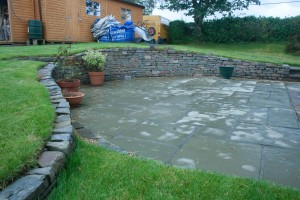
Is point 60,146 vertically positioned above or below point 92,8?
below

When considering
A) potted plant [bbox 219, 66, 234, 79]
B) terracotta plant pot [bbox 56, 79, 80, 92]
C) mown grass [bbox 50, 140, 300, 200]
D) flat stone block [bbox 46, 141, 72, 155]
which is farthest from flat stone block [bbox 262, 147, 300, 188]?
potted plant [bbox 219, 66, 234, 79]

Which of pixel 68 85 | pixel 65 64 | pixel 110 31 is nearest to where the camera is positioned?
pixel 68 85

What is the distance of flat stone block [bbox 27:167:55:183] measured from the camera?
1.94 metres

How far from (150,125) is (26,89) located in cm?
190

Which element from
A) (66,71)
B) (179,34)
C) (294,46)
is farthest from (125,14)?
(66,71)

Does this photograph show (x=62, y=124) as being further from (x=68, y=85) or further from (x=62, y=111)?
(x=68, y=85)

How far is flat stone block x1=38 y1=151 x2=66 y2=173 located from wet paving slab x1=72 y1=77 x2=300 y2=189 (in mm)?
982

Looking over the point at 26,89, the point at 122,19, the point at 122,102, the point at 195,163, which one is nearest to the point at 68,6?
the point at 122,19

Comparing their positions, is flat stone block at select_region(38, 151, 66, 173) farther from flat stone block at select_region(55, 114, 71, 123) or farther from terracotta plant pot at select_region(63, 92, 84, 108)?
terracotta plant pot at select_region(63, 92, 84, 108)

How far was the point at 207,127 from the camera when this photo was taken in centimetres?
390

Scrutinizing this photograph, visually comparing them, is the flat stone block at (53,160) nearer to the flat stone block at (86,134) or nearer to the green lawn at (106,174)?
the green lawn at (106,174)

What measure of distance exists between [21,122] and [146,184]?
144 cm

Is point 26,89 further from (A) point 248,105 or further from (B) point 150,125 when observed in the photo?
(A) point 248,105

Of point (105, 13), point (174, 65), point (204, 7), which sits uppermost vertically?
point (204, 7)
